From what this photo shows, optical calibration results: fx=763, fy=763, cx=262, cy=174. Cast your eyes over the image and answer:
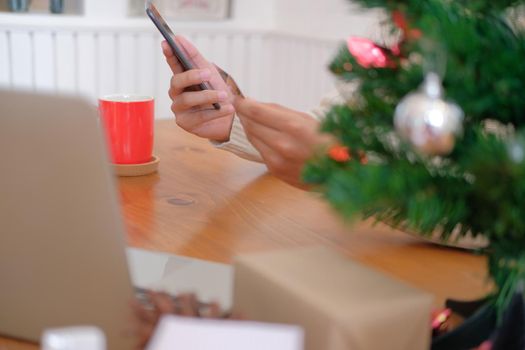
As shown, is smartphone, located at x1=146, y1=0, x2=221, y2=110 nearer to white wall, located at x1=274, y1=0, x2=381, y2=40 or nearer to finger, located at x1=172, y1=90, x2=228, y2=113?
A: finger, located at x1=172, y1=90, x2=228, y2=113

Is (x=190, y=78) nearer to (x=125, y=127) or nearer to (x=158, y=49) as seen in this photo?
(x=125, y=127)

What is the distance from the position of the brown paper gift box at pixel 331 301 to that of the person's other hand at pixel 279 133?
1.14ft

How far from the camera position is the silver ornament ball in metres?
0.42

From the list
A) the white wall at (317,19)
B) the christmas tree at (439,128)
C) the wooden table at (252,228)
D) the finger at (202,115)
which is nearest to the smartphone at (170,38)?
the finger at (202,115)

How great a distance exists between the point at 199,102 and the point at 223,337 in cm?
81

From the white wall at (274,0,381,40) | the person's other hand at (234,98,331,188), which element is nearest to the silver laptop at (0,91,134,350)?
the person's other hand at (234,98,331,188)

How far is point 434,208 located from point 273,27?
2.48 metres

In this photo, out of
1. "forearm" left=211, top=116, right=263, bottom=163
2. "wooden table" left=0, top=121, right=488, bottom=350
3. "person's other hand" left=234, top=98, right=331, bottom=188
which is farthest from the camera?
"forearm" left=211, top=116, right=263, bottom=163

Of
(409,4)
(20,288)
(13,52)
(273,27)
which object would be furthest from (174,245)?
(273,27)

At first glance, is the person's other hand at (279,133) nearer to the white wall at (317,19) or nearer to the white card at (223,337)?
the white card at (223,337)

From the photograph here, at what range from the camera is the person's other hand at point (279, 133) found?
A: 2.87 feet

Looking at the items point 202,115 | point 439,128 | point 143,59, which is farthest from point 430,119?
point 143,59

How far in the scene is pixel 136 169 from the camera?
108 centimetres

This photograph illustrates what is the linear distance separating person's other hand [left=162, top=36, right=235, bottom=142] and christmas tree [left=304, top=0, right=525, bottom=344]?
26.4 inches
